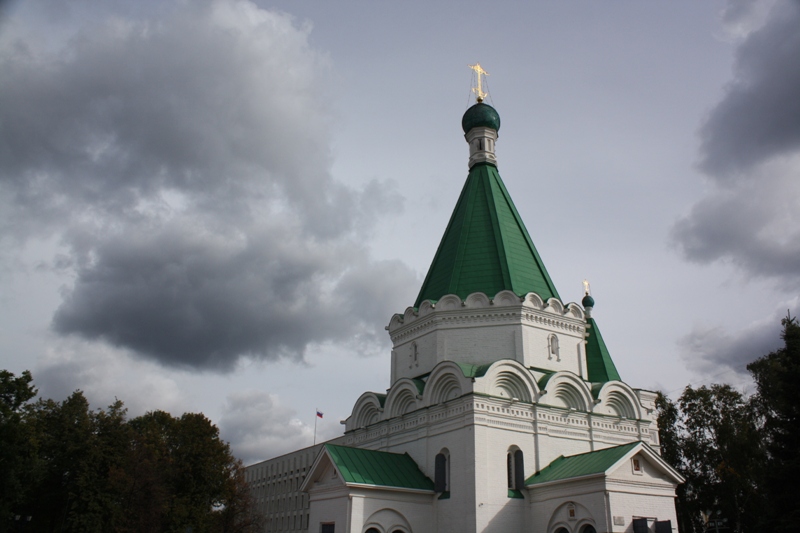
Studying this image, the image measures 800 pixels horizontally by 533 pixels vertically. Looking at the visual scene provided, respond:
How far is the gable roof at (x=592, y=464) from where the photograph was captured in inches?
653

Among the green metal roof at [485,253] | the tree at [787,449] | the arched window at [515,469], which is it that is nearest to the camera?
the tree at [787,449]

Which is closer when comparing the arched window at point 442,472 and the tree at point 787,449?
the tree at point 787,449

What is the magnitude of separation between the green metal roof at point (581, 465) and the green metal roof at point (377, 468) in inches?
130

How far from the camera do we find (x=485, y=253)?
22828mm

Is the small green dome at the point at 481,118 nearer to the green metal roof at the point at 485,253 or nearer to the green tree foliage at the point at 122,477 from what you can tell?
the green metal roof at the point at 485,253

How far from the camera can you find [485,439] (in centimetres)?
1842

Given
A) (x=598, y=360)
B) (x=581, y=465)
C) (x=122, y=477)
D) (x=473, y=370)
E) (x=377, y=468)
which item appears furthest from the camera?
(x=122, y=477)

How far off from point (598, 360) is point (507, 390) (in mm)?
4599

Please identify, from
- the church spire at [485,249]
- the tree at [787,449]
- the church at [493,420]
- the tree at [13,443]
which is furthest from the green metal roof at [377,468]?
the tree at [13,443]

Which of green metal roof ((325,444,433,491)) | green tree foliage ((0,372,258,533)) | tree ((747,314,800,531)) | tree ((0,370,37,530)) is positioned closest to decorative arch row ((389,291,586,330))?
green metal roof ((325,444,433,491))

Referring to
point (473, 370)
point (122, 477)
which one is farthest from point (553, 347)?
point (122, 477)

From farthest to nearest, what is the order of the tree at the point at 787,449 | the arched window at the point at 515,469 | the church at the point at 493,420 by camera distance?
1. the arched window at the point at 515,469
2. the church at the point at 493,420
3. the tree at the point at 787,449

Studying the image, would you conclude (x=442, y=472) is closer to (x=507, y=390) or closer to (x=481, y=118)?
(x=507, y=390)

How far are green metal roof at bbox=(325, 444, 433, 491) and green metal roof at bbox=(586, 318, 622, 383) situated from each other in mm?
7146
